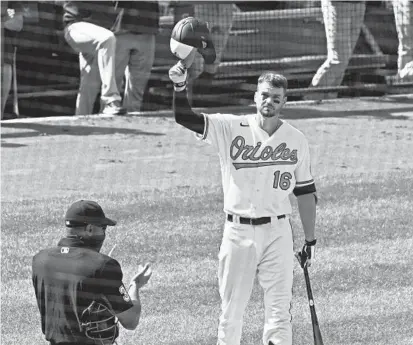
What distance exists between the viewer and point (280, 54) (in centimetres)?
1586

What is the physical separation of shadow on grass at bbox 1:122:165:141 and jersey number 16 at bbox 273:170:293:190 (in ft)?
22.1

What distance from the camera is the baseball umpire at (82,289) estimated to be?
19.3 ft

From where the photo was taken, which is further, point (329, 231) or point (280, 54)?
point (280, 54)

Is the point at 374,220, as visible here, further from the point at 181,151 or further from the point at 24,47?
the point at 24,47

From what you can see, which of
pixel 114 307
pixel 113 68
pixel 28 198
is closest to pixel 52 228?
pixel 28 198

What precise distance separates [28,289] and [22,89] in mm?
5700

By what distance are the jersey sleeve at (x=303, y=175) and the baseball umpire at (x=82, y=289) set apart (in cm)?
163

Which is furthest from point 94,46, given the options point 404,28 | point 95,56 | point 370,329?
point 370,329

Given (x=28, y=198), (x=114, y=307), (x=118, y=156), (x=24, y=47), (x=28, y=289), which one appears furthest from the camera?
(x=24, y=47)

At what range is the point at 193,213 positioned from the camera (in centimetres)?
1145

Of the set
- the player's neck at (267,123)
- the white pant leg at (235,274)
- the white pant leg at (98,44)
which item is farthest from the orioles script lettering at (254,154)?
the white pant leg at (98,44)

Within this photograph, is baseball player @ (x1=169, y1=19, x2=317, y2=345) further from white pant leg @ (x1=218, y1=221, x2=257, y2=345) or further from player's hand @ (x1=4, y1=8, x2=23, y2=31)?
player's hand @ (x1=4, y1=8, x2=23, y2=31)

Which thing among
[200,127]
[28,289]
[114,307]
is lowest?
[28,289]

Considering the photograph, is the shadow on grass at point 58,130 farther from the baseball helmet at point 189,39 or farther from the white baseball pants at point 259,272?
the white baseball pants at point 259,272
